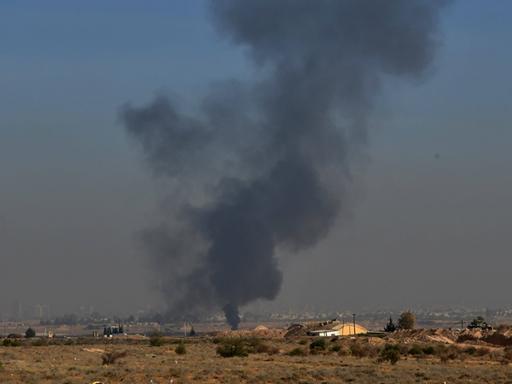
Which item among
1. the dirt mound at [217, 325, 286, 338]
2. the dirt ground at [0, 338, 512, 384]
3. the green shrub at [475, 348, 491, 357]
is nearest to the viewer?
the dirt ground at [0, 338, 512, 384]

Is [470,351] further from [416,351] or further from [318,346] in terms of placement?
[318,346]

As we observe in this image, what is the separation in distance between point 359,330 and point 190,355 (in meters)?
75.4

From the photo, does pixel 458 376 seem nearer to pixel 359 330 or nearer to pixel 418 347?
pixel 418 347

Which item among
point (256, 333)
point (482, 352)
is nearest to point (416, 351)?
point (482, 352)

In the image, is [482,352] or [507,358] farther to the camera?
[482,352]

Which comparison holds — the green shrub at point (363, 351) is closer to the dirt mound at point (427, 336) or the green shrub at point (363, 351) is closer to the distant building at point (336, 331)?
the dirt mound at point (427, 336)

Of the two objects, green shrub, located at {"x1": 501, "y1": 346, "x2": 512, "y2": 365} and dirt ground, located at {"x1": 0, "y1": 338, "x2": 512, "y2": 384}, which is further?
green shrub, located at {"x1": 501, "y1": 346, "x2": 512, "y2": 365}

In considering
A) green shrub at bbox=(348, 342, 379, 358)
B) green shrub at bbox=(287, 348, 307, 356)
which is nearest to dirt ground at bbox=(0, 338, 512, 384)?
green shrub at bbox=(348, 342, 379, 358)

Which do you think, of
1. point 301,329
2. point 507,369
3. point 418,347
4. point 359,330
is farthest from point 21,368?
point 359,330

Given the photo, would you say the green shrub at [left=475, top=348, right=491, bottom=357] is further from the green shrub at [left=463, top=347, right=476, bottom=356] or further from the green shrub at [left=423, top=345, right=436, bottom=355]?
the green shrub at [left=423, top=345, right=436, bottom=355]

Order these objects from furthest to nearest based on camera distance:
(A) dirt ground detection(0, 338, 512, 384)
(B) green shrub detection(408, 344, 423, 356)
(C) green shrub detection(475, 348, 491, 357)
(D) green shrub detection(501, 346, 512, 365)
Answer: (C) green shrub detection(475, 348, 491, 357)
(B) green shrub detection(408, 344, 423, 356)
(D) green shrub detection(501, 346, 512, 365)
(A) dirt ground detection(0, 338, 512, 384)

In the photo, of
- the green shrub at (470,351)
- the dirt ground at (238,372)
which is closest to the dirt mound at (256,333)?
the green shrub at (470,351)

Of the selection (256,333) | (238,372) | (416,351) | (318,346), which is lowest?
(238,372)

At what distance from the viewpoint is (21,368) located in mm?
49844
